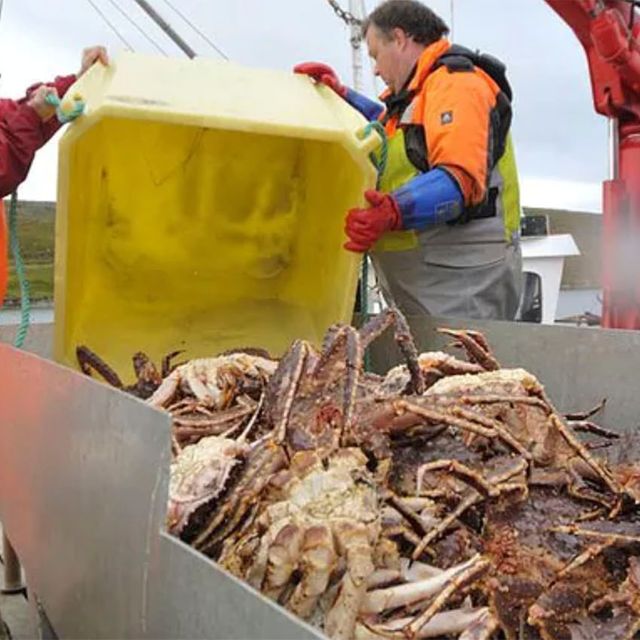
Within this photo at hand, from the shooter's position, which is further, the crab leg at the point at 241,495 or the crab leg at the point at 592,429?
the crab leg at the point at 592,429

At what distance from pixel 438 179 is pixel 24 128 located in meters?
1.37

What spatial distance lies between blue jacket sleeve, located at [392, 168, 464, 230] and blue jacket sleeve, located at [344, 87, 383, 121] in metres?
0.73

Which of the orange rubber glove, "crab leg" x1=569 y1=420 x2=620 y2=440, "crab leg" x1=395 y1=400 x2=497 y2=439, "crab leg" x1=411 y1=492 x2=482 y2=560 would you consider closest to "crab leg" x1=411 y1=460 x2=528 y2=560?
"crab leg" x1=411 y1=492 x2=482 y2=560

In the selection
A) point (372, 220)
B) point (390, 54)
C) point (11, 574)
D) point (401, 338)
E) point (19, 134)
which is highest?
point (390, 54)

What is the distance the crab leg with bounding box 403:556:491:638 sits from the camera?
1588 mm

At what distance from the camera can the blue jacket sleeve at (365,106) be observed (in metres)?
3.79

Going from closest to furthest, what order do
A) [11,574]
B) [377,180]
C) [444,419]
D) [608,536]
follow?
[608,536], [444,419], [11,574], [377,180]

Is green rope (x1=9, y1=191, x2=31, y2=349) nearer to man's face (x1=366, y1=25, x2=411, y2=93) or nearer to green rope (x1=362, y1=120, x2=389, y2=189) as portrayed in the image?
green rope (x1=362, y1=120, x2=389, y2=189)

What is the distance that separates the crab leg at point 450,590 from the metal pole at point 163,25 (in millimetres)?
3210

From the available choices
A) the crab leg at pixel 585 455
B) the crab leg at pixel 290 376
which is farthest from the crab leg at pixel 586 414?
the crab leg at pixel 290 376

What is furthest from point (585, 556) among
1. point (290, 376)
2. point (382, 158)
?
point (382, 158)

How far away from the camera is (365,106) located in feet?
12.5

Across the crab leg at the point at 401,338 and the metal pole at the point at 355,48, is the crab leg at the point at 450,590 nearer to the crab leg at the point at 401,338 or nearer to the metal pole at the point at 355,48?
the crab leg at the point at 401,338

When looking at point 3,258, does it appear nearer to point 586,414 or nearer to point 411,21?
point 411,21
